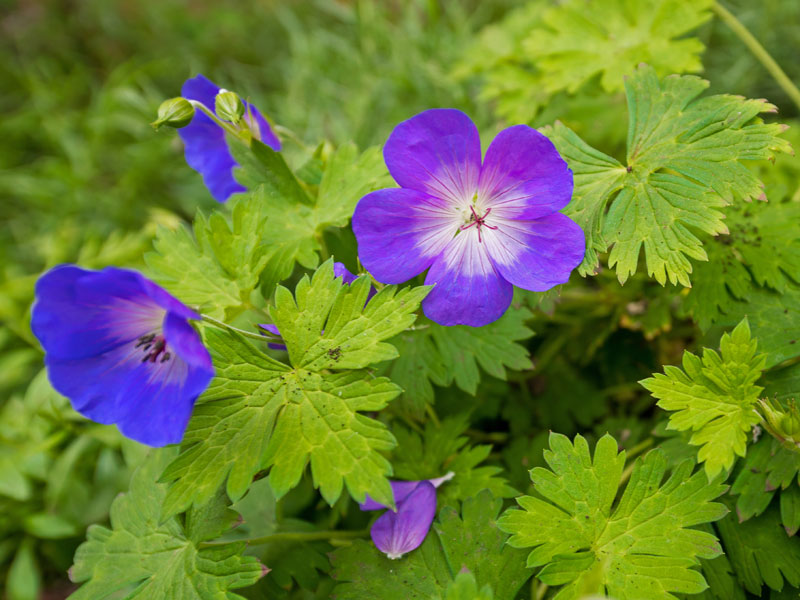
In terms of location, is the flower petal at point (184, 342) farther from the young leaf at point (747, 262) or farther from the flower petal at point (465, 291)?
the young leaf at point (747, 262)

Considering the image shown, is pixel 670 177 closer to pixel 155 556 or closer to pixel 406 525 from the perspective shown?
pixel 406 525

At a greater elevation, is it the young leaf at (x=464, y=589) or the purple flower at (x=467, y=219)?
the purple flower at (x=467, y=219)

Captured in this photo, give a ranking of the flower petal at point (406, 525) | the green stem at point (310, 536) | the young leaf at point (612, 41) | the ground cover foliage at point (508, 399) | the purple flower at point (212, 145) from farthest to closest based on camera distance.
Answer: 1. the young leaf at point (612, 41)
2. the purple flower at point (212, 145)
3. the green stem at point (310, 536)
4. the flower petal at point (406, 525)
5. the ground cover foliage at point (508, 399)

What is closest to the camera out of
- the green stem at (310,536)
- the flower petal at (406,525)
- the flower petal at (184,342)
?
the flower petal at (184,342)

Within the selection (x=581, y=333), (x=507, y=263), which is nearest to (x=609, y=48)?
(x=581, y=333)

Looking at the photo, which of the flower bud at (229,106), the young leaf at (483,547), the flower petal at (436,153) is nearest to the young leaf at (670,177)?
the flower petal at (436,153)

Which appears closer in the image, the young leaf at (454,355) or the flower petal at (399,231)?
the flower petal at (399,231)

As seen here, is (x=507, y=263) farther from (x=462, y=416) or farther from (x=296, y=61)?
(x=296, y=61)

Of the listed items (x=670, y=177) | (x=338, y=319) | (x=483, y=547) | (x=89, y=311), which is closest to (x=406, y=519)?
(x=483, y=547)
